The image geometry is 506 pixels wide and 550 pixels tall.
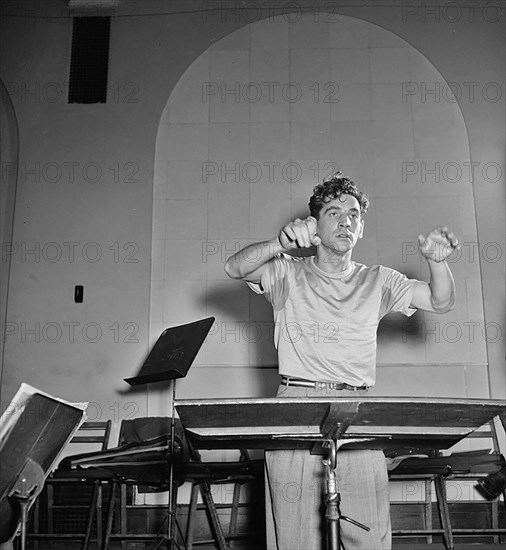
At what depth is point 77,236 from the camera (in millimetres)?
5133

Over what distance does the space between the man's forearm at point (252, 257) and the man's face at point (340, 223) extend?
0.23 meters

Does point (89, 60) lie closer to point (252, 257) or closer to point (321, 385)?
point (252, 257)

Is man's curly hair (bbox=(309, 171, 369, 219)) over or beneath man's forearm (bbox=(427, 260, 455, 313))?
over

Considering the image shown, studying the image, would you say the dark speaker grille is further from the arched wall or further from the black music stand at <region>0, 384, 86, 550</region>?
the black music stand at <region>0, 384, 86, 550</region>

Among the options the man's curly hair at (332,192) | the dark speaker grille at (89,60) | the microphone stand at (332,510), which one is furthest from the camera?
the dark speaker grille at (89,60)

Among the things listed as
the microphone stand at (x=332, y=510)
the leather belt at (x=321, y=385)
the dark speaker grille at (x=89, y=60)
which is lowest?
the microphone stand at (x=332, y=510)

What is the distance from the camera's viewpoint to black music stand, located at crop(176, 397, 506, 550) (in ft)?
5.53

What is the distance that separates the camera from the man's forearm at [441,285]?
2.39 m

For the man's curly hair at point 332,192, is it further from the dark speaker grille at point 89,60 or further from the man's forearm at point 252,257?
the dark speaker grille at point 89,60

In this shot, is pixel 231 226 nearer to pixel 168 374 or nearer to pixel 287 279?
pixel 168 374

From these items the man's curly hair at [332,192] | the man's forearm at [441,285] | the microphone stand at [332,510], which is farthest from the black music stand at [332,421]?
the man's curly hair at [332,192]

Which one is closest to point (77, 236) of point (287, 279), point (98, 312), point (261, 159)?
point (98, 312)

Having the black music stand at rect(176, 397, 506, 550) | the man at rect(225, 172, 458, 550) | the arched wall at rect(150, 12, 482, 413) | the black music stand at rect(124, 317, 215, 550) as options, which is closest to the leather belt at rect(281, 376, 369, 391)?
the man at rect(225, 172, 458, 550)

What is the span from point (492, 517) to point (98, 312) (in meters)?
2.75
